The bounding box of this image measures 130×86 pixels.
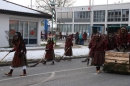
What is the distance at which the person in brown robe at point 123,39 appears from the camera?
13.0 meters

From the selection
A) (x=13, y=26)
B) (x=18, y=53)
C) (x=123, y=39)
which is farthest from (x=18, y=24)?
(x=18, y=53)

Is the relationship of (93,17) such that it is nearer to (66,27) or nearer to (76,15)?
(76,15)

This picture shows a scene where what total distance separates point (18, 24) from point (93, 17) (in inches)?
1567

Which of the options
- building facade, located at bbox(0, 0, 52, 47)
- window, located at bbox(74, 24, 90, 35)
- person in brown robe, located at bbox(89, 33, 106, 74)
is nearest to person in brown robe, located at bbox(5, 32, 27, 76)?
person in brown robe, located at bbox(89, 33, 106, 74)

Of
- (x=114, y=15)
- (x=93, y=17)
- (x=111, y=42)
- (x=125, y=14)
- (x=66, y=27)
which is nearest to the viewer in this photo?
(x=111, y=42)

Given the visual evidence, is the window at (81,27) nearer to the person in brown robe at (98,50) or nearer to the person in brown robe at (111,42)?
the person in brown robe at (111,42)

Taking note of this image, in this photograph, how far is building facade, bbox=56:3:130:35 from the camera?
59.5 meters

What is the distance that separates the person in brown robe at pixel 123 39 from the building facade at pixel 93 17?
4136 centimetres

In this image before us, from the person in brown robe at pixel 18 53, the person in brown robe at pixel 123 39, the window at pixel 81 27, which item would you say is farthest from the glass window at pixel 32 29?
the window at pixel 81 27

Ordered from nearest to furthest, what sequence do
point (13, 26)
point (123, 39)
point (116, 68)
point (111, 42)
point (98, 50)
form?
point (116, 68) → point (98, 50) → point (123, 39) → point (111, 42) → point (13, 26)

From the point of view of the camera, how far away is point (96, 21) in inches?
2562

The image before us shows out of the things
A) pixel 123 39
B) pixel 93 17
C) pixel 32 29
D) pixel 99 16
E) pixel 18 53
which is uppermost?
pixel 99 16

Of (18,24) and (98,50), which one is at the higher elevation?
(18,24)

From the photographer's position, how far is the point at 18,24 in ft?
89.4
